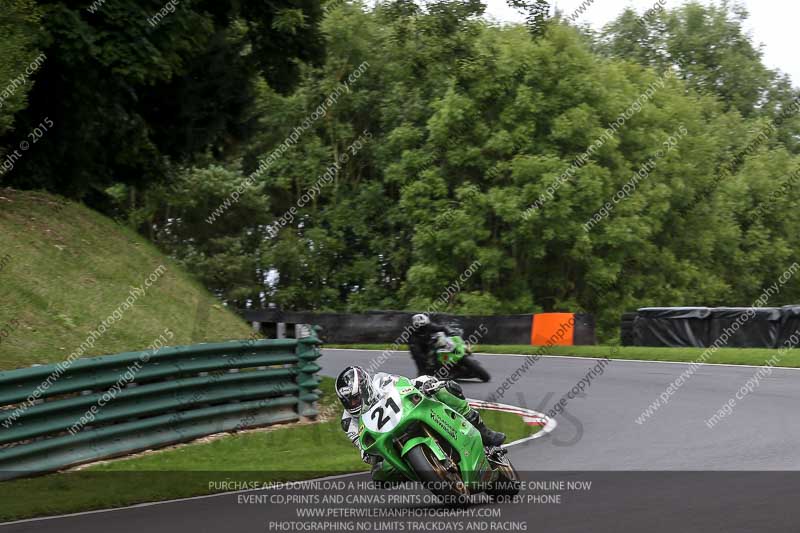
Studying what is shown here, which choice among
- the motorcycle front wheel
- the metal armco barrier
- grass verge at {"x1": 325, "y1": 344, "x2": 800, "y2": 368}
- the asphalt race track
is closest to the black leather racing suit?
the asphalt race track

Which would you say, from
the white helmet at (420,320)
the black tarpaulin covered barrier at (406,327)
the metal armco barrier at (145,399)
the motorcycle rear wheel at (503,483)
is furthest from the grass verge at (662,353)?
the motorcycle rear wheel at (503,483)

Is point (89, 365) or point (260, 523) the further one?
point (89, 365)

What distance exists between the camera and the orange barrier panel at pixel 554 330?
2909cm

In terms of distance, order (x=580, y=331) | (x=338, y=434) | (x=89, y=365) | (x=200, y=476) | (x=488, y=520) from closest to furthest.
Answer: (x=488, y=520) → (x=200, y=476) → (x=89, y=365) → (x=338, y=434) → (x=580, y=331)

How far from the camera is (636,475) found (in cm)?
998

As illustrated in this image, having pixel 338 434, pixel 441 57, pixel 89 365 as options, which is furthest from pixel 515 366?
pixel 89 365

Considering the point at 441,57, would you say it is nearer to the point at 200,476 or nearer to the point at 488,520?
the point at 200,476

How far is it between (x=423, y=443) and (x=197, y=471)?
4.13m

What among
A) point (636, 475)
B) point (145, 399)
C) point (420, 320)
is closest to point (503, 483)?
point (636, 475)

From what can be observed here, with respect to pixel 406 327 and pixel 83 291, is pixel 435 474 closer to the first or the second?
pixel 83 291

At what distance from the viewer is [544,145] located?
137 ft

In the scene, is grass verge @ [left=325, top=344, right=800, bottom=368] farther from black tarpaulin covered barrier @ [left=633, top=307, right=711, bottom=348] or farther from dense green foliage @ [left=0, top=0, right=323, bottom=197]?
dense green foliage @ [left=0, top=0, right=323, bottom=197]

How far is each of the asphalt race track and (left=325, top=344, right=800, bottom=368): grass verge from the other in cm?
478

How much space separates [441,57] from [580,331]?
40.2ft
